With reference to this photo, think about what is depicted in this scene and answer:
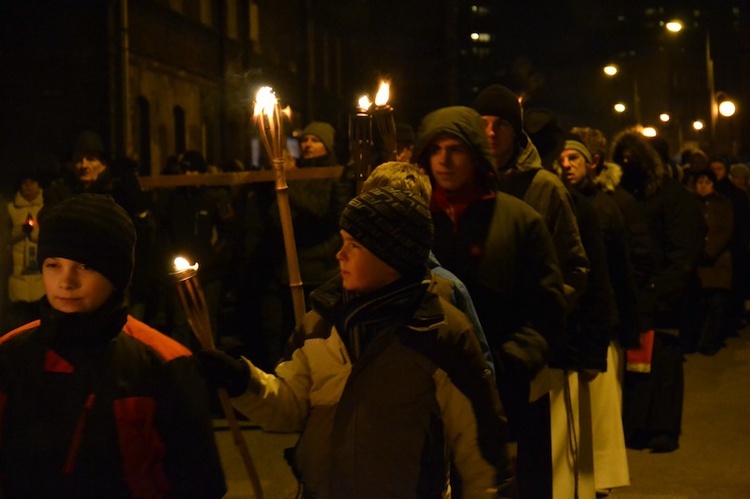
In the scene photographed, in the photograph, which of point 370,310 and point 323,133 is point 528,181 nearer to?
point 370,310

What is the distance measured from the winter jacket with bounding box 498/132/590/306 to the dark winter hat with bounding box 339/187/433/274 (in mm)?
2208

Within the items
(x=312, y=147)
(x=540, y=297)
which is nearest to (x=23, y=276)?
(x=312, y=147)

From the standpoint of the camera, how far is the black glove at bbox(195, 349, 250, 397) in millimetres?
3535

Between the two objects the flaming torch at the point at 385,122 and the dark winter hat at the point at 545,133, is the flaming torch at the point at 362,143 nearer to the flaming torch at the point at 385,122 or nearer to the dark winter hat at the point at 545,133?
the flaming torch at the point at 385,122

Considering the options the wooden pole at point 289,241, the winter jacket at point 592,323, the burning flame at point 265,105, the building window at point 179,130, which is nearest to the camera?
the wooden pole at point 289,241

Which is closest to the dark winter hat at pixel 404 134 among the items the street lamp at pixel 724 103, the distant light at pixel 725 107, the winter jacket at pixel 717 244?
the winter jacket at pixel 717 244

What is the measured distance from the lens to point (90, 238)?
3760mm

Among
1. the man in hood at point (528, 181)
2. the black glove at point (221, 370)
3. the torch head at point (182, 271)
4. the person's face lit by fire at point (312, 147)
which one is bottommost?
the black glove at point (221, 370)

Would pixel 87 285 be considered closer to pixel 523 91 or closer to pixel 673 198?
pixel 523 91

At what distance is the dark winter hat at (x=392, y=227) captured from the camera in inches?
146

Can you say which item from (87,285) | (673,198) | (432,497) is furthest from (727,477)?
(87,285)

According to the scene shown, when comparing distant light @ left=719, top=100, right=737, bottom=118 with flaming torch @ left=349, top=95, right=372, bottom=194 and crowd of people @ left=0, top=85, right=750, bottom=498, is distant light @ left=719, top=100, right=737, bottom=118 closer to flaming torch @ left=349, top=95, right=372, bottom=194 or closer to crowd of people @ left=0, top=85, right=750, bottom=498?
crowd of people @ left=0, top=85, right=750, bottom=498

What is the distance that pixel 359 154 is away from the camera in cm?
585

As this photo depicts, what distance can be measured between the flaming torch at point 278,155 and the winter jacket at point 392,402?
3.65ft
